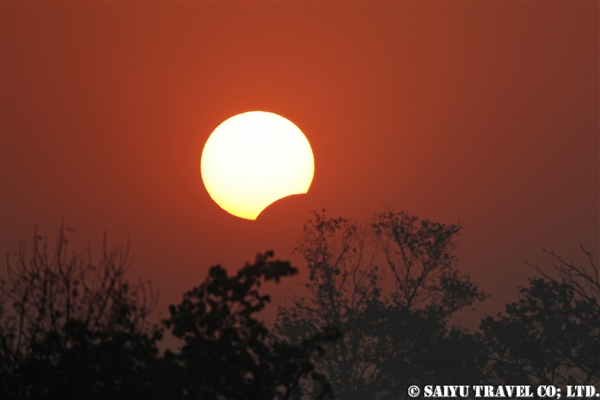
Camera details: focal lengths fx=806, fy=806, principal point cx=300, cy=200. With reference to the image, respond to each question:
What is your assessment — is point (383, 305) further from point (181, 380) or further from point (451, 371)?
point (181, 380)

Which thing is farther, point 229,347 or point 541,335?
point 541,335

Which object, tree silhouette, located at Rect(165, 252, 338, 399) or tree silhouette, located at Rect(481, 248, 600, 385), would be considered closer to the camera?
tree silhouette, located at Rect(165, 252, 338, 399)

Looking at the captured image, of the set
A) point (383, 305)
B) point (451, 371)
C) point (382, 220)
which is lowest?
point (451, 371)

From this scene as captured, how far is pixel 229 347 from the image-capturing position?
1291cm

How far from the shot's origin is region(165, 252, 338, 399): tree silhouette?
1279 centimetres

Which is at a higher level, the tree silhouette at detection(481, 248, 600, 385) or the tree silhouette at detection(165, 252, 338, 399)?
the tree silhouette at detection(481, 248, 600, 385)

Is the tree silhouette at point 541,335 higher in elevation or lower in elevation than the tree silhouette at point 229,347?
higher

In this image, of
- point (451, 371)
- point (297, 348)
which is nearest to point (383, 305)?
point (451, 371)

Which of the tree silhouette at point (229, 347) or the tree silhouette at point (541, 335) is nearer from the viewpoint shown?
the tree silhouette at point (229, 347)

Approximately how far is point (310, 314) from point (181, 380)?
21083 millimetres

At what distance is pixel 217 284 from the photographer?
1277 centimetres

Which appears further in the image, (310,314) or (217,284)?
(310,314)

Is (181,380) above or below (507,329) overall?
below

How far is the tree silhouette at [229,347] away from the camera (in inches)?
504
